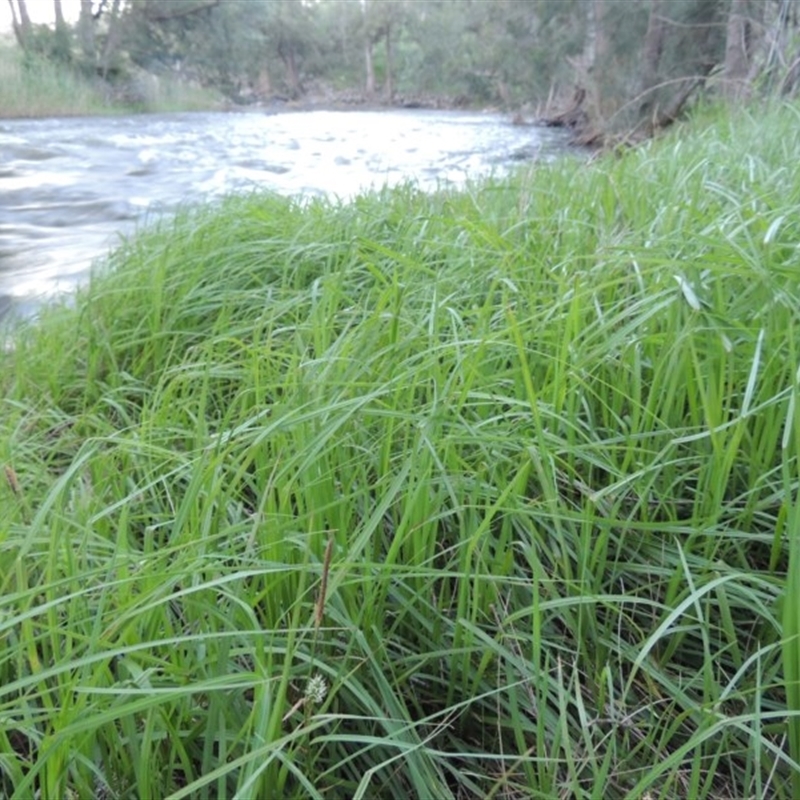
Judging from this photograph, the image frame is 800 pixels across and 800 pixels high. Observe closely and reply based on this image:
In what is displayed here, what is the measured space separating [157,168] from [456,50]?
Result: 1887 cm

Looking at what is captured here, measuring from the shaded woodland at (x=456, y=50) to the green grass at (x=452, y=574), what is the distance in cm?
209

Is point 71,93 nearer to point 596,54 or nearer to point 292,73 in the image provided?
point 596,54

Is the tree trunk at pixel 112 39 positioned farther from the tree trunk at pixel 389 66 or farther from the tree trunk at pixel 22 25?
the tree trunk at pixel 389 66

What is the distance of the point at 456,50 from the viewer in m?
24.1

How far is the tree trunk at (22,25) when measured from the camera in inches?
674

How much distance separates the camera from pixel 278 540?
84 centimetres

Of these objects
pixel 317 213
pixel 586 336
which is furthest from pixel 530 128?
pixel 586 336

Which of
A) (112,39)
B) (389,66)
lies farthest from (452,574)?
(389,66)

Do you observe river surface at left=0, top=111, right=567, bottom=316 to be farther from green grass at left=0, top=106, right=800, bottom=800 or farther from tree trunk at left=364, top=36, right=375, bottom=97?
tree trunk at left=364, top=36, right=375, bottom=97

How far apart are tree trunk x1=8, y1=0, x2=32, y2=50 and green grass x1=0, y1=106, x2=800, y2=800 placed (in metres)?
19.3

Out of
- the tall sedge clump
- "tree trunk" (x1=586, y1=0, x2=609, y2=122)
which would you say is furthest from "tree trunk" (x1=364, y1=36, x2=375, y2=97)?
the tall sedge clump

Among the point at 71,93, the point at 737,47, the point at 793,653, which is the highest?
the point at 71,93

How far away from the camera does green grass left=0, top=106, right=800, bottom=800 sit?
0.70 meters

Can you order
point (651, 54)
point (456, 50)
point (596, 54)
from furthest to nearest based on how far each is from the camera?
point (456, 50), point (596, 54), point (651, 54)
